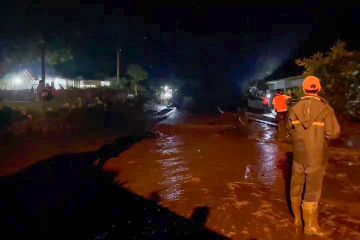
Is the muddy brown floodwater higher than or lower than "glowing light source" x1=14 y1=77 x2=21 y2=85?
lower

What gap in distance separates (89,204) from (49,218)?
2.74 ft

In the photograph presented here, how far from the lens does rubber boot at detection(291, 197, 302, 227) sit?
543 centimetres

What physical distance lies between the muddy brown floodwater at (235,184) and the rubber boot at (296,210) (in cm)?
11

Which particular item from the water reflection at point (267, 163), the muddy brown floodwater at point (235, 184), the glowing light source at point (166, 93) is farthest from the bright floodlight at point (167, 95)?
the water reflection at point (267, 163)

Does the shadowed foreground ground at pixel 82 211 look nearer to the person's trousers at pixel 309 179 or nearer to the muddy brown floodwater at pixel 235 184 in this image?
the muddy brown floodwater at pixel 235 184

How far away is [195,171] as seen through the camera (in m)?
9.12

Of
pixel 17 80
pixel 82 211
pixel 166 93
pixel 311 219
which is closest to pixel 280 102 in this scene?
pixel 311 219

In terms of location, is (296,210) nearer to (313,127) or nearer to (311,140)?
(311,140)

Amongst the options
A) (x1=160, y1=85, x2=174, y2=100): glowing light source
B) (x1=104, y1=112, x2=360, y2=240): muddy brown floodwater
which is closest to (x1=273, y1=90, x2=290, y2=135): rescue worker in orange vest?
(x1=104, y1=112, x2=360, y2=240): muddy brown floodwater

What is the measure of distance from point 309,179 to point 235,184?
2.80m

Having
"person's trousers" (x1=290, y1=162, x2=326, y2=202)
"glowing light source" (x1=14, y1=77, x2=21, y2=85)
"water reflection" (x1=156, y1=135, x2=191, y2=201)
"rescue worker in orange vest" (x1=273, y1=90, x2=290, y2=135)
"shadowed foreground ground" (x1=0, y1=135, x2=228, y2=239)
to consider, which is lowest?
"shadowed foreground ground" (x1=0, y1=135, x2=228, y2=239)

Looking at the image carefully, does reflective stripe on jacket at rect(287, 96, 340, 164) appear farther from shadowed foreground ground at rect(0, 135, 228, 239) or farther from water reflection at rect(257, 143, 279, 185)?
water reflection at rect(257, 143, 279, 185)

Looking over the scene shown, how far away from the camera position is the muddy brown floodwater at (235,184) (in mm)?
5598

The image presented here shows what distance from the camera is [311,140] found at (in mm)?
5012
